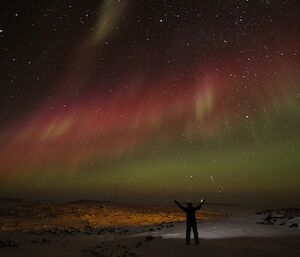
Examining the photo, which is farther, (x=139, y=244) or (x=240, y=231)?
(x=240, y=231)

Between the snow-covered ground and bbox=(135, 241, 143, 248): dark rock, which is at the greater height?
the snow-covered ground

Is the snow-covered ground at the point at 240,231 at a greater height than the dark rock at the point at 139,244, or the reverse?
the snow-covered ground at the point at 240,231

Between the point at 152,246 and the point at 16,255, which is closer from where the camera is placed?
the point at 152,246

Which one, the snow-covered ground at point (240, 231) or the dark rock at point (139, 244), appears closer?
the dark rock at point (139, 244)

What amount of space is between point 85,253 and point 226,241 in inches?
301

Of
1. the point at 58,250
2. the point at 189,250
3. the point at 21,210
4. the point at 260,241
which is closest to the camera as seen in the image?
the point at 189,250

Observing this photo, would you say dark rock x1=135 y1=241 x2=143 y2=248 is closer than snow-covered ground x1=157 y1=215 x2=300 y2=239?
Yes

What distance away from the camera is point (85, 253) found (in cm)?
2002

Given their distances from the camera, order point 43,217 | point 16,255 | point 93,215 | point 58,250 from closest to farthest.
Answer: point 16,255 → point 58,250 → point 43,217 → point 93,215

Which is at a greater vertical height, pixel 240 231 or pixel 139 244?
pixel 240 231

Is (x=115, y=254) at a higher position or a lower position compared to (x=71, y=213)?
lower

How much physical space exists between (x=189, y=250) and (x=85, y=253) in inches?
269

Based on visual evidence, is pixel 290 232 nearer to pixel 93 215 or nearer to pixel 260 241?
pixel 260 241

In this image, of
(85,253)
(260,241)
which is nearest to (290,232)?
(260,241)
